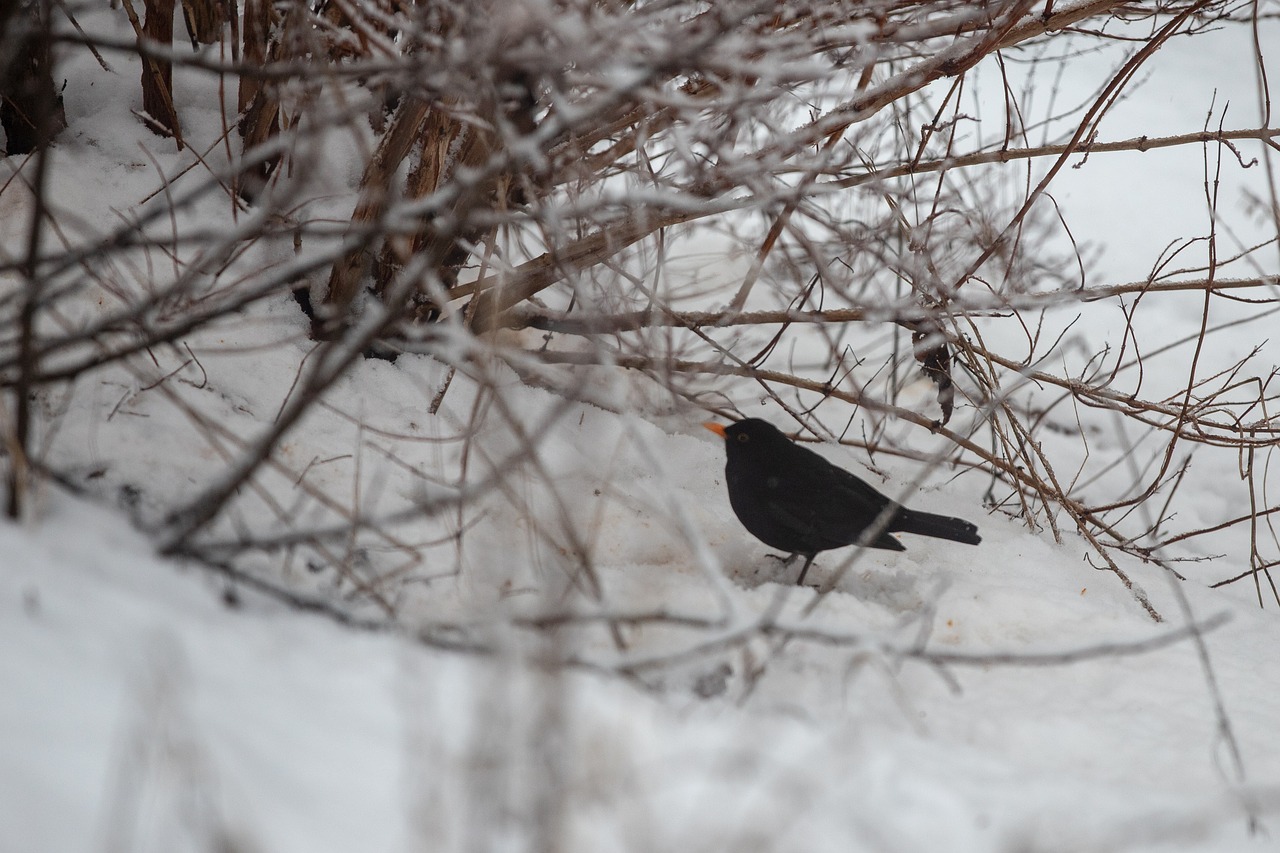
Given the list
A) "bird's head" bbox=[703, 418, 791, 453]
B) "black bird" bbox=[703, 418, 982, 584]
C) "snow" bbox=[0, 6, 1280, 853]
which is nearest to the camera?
"snow" bbox=[0, 6, 1280, 853]

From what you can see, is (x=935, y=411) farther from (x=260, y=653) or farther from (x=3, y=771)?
(x=3, y=771)

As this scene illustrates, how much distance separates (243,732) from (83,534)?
65cm

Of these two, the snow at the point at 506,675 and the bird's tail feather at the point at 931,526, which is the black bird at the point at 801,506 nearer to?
the bird's tail feather at the point at 931,526

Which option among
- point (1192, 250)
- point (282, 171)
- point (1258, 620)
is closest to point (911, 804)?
point (1258, 620)

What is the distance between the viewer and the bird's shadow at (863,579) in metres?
2.74

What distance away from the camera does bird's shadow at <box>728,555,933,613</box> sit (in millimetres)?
2740

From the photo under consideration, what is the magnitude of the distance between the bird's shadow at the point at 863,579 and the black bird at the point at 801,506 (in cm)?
15

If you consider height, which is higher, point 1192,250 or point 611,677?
point 1192,250

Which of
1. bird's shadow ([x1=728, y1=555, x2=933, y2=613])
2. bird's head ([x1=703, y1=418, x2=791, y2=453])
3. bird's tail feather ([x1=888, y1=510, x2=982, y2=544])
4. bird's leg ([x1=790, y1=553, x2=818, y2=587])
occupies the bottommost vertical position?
bird's shadow ([x1=728, y1=555, x2=933, y2=613])

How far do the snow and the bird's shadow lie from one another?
0.01m

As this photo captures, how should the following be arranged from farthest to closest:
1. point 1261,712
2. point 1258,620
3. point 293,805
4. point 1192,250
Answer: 1. point 1192,250
2. point 1258,620
3. point 1261,712
4. point 293,805

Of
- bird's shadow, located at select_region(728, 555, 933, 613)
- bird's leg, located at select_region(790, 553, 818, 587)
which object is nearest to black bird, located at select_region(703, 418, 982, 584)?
bird's leg, located at select_region(790, 553, 818, 587)

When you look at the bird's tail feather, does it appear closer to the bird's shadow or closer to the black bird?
the black bird

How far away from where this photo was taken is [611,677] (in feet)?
5.52
